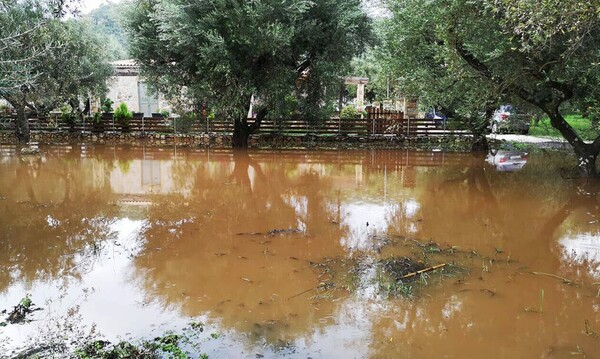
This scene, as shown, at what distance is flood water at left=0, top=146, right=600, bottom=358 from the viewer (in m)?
4.88

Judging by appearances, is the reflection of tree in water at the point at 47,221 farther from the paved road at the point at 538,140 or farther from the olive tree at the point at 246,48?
the paved road at the point at 538,140

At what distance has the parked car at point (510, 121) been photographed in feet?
63.1

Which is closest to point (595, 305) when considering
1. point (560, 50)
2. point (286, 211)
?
point (286, 211)

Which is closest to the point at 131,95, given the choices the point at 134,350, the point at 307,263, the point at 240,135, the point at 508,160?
the point at 240,135

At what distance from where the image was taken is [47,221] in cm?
917

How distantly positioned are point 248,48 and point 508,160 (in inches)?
382

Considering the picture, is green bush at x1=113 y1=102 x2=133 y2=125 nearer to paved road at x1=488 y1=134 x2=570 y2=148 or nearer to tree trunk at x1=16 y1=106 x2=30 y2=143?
tree trunk at x1=16 y1=106 x2=30 y2=143

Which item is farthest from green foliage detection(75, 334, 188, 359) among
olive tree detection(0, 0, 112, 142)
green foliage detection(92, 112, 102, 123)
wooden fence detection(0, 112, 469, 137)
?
green foliage detection(92, 112, 102, 123)

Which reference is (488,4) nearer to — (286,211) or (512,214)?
(512,214)

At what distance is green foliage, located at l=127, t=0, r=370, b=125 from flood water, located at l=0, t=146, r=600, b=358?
4.76m

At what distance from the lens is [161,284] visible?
613cm

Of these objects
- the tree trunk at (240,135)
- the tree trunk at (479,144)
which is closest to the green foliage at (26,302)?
the tree trunk at (240,135)

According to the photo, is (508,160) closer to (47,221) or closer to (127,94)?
(47,221)

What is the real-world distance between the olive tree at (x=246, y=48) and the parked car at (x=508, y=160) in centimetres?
631
